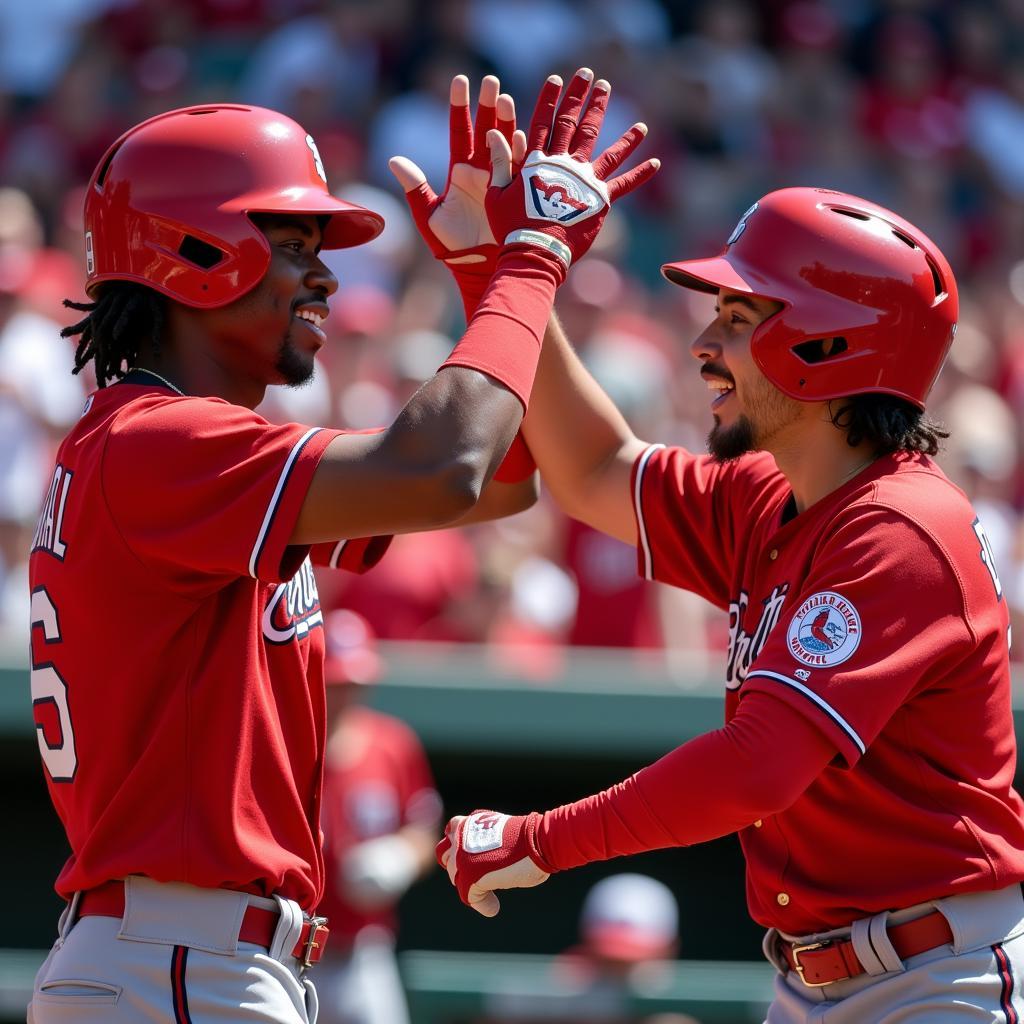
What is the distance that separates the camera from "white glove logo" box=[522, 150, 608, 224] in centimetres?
300

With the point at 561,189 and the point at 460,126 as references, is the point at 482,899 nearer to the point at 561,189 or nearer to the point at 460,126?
the point at 561,189

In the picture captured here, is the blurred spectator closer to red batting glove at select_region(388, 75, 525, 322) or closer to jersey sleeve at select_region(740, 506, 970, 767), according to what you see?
red batting glove at select_region(388, 75, 525, 322)

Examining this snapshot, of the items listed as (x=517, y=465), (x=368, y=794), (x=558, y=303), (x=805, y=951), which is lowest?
(x=368, y=794)

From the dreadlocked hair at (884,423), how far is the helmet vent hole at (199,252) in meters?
1.15

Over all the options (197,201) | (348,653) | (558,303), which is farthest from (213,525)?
(558,303)

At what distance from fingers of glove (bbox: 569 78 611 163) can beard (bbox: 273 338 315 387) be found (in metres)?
0.61

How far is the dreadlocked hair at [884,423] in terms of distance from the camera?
315cm

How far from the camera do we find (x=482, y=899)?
2947 mm

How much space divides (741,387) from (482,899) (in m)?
1.06

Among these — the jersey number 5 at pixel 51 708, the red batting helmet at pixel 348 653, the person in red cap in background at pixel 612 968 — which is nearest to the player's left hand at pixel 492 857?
the jersey number 5 at pixel 51 708

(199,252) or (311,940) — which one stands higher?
(199,252)

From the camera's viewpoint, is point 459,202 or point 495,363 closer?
point 495,363

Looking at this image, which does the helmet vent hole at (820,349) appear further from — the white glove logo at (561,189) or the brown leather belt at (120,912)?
the brown leather belt at (120,912)

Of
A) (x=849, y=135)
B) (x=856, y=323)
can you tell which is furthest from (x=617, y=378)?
(x=856, y=323)
